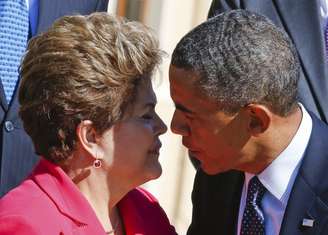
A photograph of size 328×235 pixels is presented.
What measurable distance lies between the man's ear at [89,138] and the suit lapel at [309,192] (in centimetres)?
65

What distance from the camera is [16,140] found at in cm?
382

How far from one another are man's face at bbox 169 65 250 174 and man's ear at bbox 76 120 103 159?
0.89 ft

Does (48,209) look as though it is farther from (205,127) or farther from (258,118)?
(258,118)

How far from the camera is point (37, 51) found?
303 centimetres

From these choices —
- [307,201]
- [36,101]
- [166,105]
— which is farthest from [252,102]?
[166,105]

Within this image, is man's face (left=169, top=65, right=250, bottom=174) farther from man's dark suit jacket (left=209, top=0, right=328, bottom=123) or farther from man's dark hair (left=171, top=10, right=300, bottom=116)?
man's dark suit jacket (left=209, top=0, right=328, bottom=123)

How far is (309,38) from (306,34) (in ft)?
0.07

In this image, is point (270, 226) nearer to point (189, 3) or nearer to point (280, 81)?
point (280, 81)

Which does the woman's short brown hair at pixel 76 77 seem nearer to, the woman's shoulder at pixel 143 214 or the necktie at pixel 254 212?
the woman's shoulder at pixel 143 214

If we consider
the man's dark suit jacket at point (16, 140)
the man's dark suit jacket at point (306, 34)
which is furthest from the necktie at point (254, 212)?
the man's dark suit jacket at point (16, 140)

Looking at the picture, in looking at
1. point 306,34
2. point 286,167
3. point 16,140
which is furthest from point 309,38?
point 16,140

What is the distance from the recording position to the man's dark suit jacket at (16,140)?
149 inches

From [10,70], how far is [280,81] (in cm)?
126

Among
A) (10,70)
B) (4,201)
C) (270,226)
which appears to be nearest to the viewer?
(4,201)
